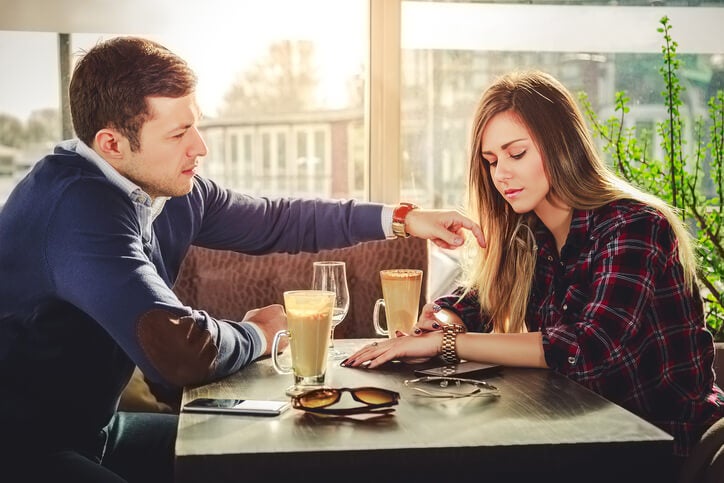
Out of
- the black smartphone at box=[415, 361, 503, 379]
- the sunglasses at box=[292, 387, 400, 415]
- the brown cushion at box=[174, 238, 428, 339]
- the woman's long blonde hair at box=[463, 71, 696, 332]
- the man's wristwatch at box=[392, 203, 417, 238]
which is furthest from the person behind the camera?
the brown cushion at box=[174, 238, 428, 339]

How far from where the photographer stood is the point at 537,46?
340cm

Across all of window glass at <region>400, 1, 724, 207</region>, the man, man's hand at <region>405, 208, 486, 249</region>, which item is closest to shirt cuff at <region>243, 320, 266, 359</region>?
the man

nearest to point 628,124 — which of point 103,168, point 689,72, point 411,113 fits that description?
point 689,72

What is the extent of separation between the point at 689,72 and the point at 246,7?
1.87 metres

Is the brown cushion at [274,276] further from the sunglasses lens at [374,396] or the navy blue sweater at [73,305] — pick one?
the sunglasses lens at [374,396]

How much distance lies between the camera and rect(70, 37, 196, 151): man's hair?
5.94 ft

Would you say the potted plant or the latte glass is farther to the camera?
the potted plant

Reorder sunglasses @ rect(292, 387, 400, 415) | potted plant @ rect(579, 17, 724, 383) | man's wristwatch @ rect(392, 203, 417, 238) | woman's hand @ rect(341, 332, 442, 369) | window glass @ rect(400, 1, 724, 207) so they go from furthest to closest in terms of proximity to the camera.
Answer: window glass @ rect(400, 1, 724, 207) → potted plant @ rect(579, 17, 724, 383) → man's wristwatch @ rect(392, 203, 417, 238) → woman's hand @ rect(341, 332, 442, 369) → sunglasses @ rect(292, 387, 400, 415)

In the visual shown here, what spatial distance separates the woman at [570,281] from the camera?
174cm

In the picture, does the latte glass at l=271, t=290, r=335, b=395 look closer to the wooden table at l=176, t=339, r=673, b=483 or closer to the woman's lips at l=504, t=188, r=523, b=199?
the wooden table at l=176, t=339, r=673, b=483

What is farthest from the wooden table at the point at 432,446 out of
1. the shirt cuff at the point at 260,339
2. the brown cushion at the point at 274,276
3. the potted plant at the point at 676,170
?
the potted plant at the point at 676,170

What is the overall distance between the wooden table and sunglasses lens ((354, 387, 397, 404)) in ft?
0.10

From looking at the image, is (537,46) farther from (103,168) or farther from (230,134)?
(103,168)

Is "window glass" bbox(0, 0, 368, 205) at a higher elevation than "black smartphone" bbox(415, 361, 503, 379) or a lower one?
higher
